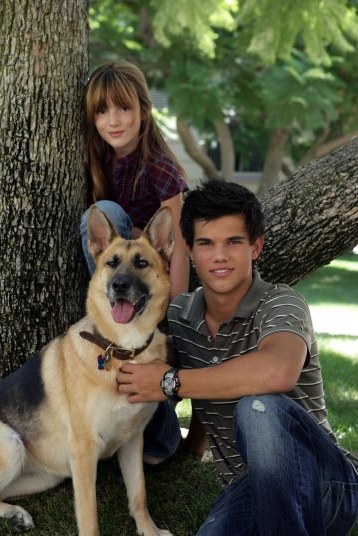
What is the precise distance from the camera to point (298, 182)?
391 centimetres

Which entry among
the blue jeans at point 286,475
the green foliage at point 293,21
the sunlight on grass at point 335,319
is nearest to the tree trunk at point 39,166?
the blue jeans at point 286,475

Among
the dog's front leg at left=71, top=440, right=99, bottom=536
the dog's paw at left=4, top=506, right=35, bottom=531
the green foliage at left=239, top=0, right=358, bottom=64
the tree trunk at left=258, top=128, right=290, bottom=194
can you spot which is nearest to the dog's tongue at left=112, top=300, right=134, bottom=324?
the dog's front leg at left=71, top=440, right=99, bottom=536

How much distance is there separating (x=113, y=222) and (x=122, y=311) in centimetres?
63

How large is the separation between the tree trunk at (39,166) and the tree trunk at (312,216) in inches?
43.4

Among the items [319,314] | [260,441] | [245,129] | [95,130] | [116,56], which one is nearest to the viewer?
[260,441]

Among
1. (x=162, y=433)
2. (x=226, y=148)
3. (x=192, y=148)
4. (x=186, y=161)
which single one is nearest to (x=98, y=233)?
(x=162, y=433)

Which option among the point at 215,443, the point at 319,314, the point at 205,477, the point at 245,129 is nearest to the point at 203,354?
the point at 215,443

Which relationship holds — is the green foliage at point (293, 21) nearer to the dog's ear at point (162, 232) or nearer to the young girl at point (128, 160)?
the young girl at point (128, 160)

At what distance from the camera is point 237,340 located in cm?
291

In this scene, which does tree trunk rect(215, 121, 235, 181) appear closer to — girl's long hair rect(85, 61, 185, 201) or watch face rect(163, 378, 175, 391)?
girl's long hair rect(85, 61, 185, 201)

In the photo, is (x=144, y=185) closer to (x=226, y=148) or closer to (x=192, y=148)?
(x=192, y=148)

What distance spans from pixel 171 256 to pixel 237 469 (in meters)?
1.06

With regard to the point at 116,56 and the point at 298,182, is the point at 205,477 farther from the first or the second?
the point at 116,56

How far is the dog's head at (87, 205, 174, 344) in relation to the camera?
303 cm
